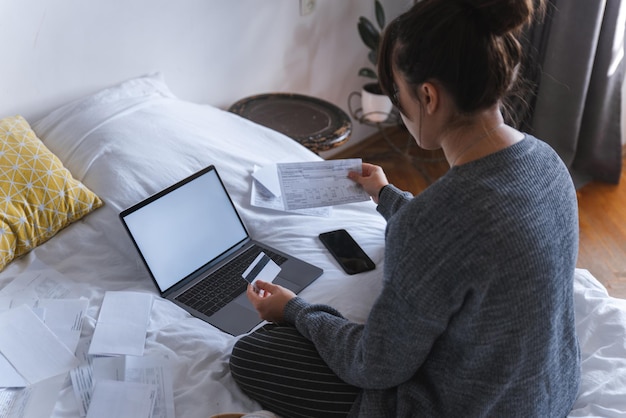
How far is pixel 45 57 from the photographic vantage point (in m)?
1.65

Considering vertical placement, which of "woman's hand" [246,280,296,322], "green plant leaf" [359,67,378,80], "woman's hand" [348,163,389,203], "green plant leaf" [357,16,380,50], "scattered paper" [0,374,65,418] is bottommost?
"scattered paper" [0,374,65,418]

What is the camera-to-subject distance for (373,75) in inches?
101

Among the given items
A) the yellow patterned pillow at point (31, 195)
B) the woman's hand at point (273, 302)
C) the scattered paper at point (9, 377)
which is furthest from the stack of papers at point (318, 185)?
the scattered paper at point (9, 377)

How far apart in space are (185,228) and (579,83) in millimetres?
1813

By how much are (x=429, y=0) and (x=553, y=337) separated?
0.52 metres

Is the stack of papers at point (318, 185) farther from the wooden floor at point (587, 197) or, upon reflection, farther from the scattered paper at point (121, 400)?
the wooden floor at point (587, 197)

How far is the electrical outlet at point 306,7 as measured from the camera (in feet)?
7.63

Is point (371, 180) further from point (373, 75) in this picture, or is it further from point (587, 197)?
point (587, 197)

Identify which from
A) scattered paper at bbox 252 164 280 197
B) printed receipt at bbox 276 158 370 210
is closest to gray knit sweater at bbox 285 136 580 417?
printed receipt at bbox 276 158 370 210

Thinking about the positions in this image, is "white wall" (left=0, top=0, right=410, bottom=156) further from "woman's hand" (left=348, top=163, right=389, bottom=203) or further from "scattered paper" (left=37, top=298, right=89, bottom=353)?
"woman's hand" (left=348, top=163, right=389, bottom=203)

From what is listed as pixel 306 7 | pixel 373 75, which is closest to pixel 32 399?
pixel 306 7

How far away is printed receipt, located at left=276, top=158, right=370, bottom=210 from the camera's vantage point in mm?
1498

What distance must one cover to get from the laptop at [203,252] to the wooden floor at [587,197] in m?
1.01

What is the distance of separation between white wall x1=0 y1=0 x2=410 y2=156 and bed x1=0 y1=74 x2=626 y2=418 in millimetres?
80
